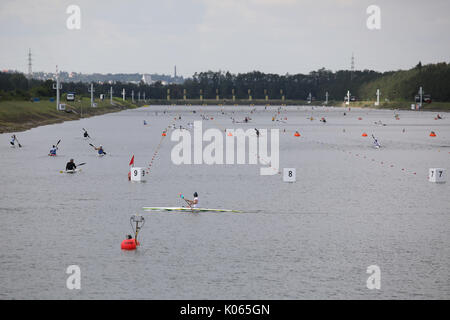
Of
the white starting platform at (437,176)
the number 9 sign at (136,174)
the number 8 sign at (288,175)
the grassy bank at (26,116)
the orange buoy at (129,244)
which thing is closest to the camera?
the orange buoy at (129,244)

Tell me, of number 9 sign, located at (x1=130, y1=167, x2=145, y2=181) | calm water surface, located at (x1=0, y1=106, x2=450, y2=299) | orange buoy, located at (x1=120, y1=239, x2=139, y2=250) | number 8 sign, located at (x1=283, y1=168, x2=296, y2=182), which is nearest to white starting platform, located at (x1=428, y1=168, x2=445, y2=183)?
calm water surface, located at (x1=0, y1=106, x2=450, y2=299)

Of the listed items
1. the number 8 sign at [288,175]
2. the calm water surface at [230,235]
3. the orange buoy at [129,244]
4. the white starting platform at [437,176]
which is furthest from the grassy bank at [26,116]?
the orange buoy at [129,244]

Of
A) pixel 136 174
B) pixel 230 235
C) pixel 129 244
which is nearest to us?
pixel 129 244

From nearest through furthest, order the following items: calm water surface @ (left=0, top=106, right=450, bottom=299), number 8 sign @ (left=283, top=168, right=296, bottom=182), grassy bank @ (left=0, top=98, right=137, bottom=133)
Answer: calm water surface @ (left=0, top=106, right=450, bottom=299), number 8 sign @ (left=283, top=168, right=296, bottom=182), grassy bank @ (left=0, top=98, right=137, bottom=133)

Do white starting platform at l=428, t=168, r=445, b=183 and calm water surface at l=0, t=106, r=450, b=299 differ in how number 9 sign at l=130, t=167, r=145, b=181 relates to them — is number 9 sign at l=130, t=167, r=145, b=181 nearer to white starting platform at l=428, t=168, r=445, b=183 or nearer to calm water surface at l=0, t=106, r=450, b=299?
calm water surface at l=0, t=106, r=450, b=299

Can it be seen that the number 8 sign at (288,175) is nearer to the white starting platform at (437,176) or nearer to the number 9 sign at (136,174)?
the white starting platform at (437,176)

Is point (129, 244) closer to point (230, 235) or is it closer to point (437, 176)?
point (230, 235)

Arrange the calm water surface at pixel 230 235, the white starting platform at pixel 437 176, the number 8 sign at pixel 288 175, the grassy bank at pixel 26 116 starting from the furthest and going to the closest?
the grassy bank at pixel 26 116
the white starting platform at pixel 437 176
the number 8 sign at pixel 288 175
the calm water surface at pixel 230 235

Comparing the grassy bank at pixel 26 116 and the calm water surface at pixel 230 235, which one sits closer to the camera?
the calm water surface at pixel 230 235

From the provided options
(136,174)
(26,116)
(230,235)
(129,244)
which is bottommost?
(230,235)

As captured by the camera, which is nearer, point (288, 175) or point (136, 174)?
point (288, 175)

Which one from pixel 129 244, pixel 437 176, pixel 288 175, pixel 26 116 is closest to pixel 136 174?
pixel 288 175

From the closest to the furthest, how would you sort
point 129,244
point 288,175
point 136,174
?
point 129,244 → point 288,175 → point 136,174
